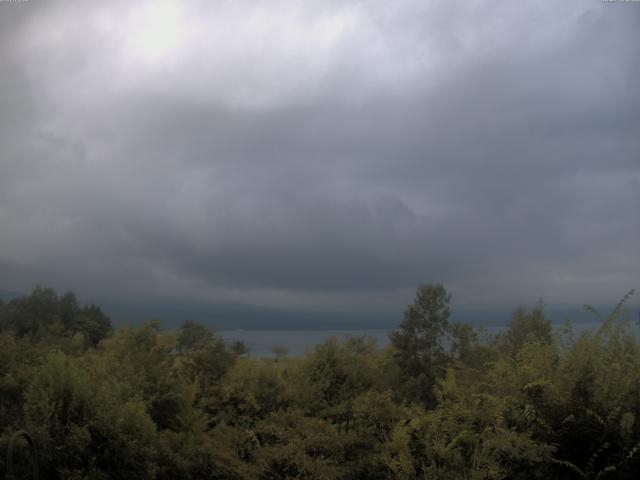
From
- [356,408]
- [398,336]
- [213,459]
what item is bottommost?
[213,459]

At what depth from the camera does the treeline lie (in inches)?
309

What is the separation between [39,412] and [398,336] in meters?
9.72

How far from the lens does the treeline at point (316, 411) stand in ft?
25.7

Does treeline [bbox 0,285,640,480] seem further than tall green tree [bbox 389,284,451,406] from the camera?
No

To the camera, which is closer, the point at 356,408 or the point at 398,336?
the point at 356,408

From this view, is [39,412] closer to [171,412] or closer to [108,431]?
[108,431]

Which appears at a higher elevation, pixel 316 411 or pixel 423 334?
pixel 423 334

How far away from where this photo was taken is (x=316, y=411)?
40.6 ft

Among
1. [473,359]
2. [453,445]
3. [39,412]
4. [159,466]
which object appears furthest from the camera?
[473,359]

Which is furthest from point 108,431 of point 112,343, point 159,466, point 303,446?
point 112,343

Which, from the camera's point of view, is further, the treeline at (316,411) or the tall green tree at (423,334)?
the tall green tree at (423,334)

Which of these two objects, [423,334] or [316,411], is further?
[423,334]

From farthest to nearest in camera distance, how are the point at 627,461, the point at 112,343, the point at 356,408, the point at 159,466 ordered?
the point at 112,343, the point at 356,408, the point at 159,466, the point at 627,461

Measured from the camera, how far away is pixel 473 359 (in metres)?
15.1
